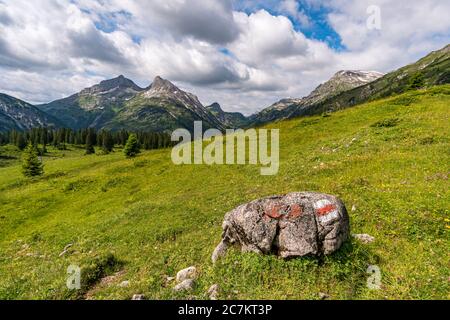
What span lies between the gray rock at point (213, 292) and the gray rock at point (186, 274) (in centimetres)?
178

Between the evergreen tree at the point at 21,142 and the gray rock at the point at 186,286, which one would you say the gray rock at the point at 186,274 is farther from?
the evergreen tree at the point at 21,142

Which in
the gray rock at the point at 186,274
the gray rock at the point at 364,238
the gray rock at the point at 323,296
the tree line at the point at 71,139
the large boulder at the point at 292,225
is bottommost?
the gray rock at the point at 186,274

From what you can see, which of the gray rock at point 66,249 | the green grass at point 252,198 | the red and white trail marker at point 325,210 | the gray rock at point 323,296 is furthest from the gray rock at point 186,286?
the gray rock at point 66,249

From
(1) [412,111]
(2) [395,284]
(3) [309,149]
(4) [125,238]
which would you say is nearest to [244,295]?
(2) [395,284]

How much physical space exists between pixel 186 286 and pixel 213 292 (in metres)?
1.40

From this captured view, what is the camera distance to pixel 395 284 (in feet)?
30.8

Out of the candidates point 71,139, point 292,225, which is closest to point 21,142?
point 71,139

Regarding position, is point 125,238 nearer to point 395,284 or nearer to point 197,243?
point 197,243

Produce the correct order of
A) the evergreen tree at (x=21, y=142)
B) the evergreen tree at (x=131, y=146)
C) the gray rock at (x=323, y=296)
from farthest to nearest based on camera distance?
the evergreen tree at (x=21, y=142), the evergreen tree at (x=131, y=146), the gray rock at (x=323, y=296)

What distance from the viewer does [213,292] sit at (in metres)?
10.2

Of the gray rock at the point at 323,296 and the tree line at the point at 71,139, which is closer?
the gray rock at the point at 323,296

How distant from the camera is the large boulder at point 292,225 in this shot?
1088 cm

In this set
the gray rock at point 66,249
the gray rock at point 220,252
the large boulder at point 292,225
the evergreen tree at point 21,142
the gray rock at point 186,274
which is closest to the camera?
the large boulder at point 292,225

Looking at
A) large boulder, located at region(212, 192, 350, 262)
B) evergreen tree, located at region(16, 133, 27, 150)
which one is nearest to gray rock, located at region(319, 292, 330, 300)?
large boulder, located at region(212, 192, 350, 262)
